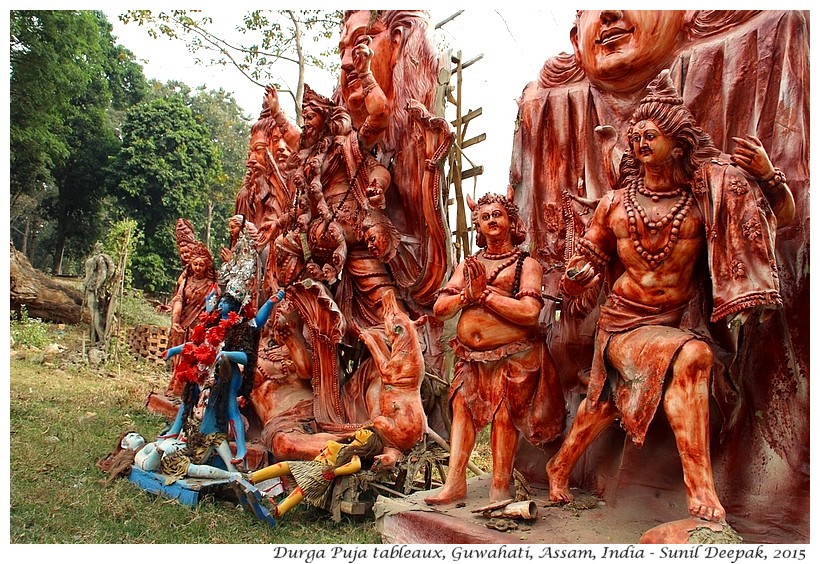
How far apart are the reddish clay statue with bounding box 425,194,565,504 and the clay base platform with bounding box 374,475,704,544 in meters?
0.17

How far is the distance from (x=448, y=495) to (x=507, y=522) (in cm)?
57

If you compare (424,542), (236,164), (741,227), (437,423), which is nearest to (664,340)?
(741,227)

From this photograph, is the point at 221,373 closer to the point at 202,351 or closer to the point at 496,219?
the point at 202,351

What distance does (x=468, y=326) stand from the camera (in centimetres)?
458

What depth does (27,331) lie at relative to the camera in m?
13.3

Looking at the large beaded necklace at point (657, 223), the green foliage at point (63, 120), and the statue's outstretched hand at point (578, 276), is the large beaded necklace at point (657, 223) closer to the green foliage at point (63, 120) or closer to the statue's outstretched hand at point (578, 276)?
the statue's outstretched hand at point (578, 276)

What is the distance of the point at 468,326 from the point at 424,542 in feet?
4.22

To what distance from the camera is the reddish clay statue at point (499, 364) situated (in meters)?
4.47

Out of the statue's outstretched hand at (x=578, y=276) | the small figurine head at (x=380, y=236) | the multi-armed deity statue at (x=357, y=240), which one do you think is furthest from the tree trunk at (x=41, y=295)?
the statue's outstretched hand at (x=578, y=276)

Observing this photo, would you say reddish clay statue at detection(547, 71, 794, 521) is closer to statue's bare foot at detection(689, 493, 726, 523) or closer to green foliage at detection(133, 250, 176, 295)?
statue's bare foot at detection(689, 493, 726, 523)

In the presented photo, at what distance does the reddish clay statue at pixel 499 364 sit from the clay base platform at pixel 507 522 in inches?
6.8

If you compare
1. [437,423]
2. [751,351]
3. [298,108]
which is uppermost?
[298,108]

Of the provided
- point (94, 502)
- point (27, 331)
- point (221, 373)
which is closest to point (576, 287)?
point (221, 373)

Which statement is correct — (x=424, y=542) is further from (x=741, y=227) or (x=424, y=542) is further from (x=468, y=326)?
(x=741, y=227)
